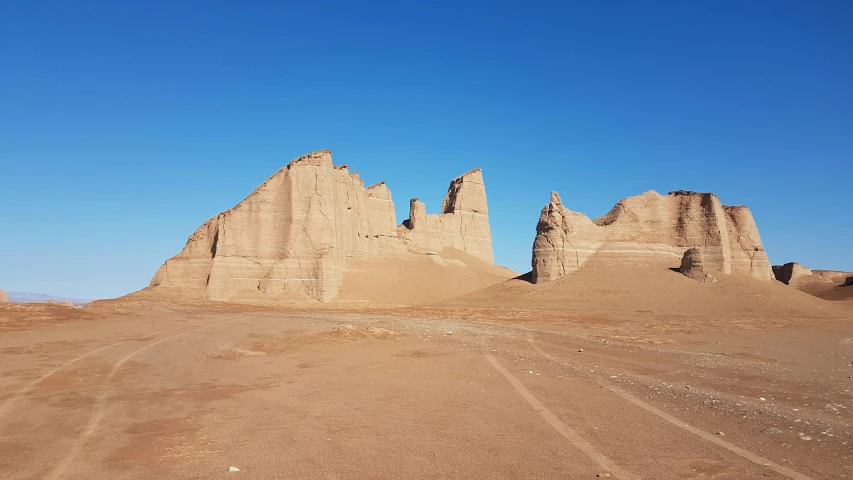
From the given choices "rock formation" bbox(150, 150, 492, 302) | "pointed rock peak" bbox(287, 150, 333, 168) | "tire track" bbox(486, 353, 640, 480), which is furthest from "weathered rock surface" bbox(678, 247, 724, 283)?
"tire track" bbox(486, 353, 640, 480)

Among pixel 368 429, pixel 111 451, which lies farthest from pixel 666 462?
pixel 111 451

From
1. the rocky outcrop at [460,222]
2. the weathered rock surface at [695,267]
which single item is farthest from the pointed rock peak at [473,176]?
the weathered rock surface at [695,267]

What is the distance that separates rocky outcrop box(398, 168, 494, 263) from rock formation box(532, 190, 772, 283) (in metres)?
40.6

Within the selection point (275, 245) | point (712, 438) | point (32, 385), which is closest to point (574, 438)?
point (712, 438)

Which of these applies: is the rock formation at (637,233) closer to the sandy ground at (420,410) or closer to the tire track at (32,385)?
the sandy ground at (420,410)

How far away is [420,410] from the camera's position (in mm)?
8820

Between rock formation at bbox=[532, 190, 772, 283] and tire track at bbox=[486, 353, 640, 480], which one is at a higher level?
rock formation at bbox=[532, 190, 772, 283]

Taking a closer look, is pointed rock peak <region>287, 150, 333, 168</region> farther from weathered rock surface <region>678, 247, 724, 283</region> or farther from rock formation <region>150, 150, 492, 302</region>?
weathered rock surface <region>678, 247, 724, 283</region>

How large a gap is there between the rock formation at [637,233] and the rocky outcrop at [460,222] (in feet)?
133

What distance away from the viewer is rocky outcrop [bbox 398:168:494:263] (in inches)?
3607

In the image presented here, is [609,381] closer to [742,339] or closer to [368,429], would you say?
[368,429]

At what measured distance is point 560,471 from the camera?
5.70m

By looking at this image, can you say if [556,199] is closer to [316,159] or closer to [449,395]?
[316,159]

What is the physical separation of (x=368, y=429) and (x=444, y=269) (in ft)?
227
